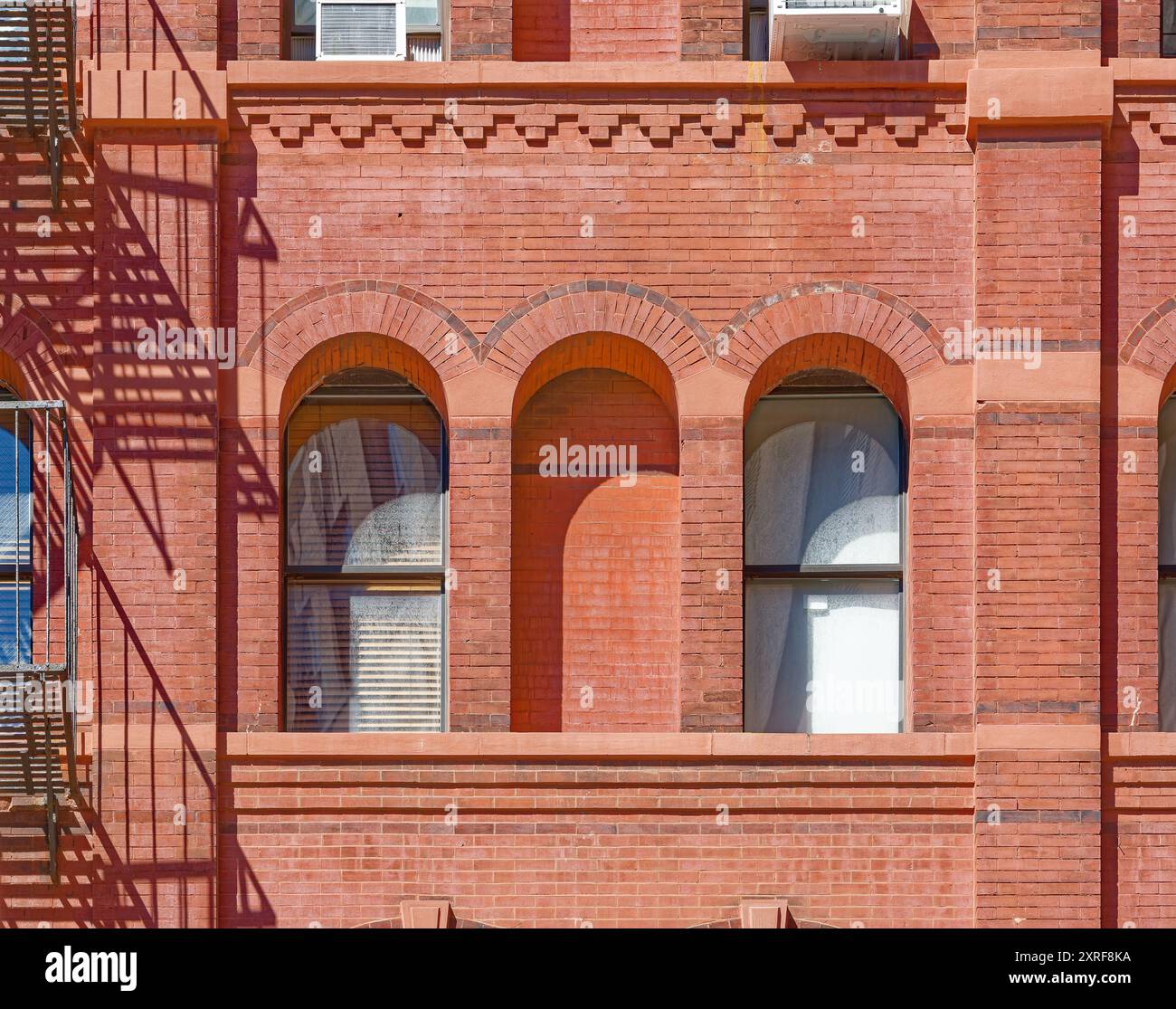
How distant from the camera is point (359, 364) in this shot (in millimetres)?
11359

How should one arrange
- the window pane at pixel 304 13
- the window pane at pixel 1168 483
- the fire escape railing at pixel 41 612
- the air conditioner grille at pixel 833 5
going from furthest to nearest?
the window pane at pixel 304 13
the window pane at pixel 1168 483
the air conditioner grille at pixel 833 5
the fire escape railing at pixel 41 612

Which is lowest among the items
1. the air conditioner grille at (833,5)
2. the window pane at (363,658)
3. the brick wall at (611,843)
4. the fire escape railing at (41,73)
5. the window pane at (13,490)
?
the brick wall at (611,843)

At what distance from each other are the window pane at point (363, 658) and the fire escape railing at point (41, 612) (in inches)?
56.3

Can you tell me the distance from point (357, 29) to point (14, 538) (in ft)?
13.5

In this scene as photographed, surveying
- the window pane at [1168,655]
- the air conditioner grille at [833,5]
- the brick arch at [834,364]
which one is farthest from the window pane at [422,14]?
the window pane at [1168,655]

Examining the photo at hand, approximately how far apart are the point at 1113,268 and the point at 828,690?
334 cm

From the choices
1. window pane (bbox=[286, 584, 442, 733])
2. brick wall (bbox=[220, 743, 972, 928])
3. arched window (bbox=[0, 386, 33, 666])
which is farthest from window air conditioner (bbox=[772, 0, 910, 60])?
arched window (bbox=[0, 386, 33, 666])

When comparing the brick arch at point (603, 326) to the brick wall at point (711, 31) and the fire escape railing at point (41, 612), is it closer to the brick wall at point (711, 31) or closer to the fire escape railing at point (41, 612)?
the brick wall at point (711, 31)

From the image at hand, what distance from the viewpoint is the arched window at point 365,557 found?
36.8 feet

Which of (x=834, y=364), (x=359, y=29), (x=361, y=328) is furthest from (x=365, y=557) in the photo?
(x=359, y=29)

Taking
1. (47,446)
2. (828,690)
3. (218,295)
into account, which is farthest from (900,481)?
(47,446)

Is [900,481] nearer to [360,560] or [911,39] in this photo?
[911,39]

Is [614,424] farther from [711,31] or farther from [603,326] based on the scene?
[711,31]

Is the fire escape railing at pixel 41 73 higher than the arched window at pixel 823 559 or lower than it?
higher
